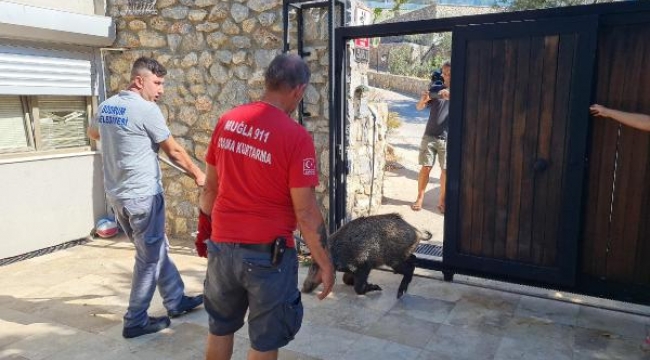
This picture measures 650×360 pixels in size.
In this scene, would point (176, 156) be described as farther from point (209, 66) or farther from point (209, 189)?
point (209, 66)

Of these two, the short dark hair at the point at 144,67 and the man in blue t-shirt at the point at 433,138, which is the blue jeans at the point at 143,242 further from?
the man in blue t-shirt at the point at 433,138

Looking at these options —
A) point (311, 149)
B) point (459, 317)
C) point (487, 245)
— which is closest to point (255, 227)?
point (311, 149)

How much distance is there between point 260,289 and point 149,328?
5.73 feet

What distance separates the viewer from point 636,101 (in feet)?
11.2

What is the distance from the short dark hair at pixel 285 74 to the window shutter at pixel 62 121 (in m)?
4.60

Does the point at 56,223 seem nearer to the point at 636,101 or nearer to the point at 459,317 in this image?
the point at 459,317

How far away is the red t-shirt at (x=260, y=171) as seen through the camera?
217cm

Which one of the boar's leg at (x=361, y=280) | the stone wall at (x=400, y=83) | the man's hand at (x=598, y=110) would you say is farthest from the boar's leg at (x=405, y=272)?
the stone wall at (x=400, y=83)

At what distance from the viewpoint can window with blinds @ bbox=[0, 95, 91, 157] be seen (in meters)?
5.31

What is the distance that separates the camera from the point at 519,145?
385 centimetres

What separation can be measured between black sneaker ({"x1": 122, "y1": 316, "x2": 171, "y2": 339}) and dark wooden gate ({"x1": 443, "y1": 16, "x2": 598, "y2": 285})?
2.58 meters

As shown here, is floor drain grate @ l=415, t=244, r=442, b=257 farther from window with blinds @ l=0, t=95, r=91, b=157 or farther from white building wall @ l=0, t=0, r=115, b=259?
window with blinds @ l=0, t=95, r=91, b=157

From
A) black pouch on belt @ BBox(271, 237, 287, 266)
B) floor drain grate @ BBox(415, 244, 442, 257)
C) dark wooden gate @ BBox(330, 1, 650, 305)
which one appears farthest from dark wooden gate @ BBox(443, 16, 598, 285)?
black pouch on belt @ BBox(271, 237, 287, 266)

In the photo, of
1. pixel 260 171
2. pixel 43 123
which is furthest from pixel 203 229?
pixel 43 123
